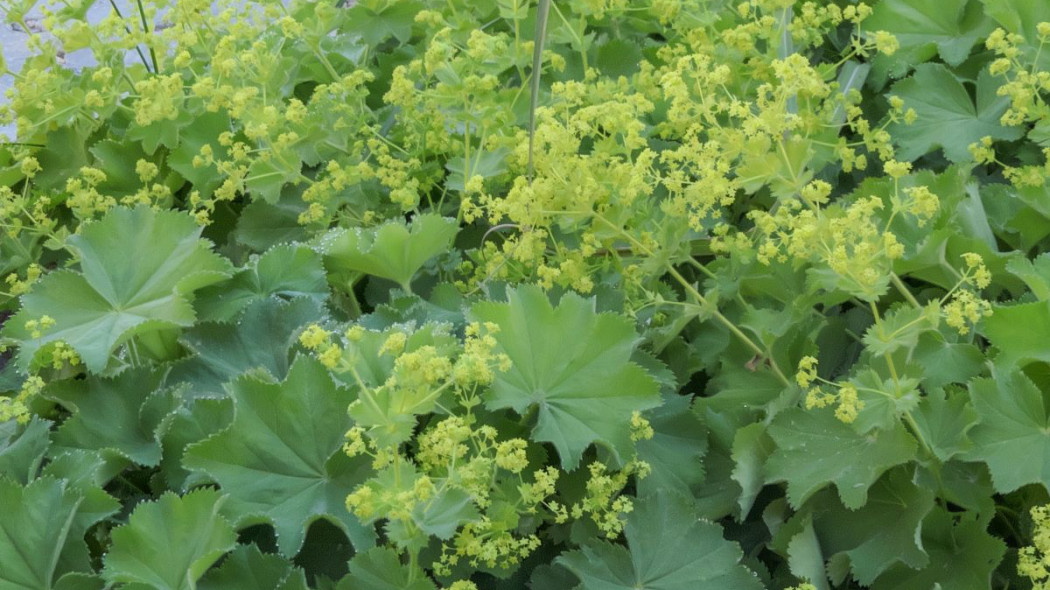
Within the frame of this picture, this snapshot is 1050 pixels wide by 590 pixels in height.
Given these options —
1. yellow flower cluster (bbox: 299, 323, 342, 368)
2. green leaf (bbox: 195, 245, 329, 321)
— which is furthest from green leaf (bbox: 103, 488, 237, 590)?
green leaf (bbox: 195, 245, 329, 321)

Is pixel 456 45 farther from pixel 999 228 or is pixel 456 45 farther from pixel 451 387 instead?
pixel 999 228

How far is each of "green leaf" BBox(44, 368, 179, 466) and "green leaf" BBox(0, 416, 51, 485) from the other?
0.07ft

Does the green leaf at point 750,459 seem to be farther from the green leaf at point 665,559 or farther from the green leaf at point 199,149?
the green leaf at point 199,149

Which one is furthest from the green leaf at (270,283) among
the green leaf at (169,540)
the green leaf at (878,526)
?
the green leaf at (878,526)

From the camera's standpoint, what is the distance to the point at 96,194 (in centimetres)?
166

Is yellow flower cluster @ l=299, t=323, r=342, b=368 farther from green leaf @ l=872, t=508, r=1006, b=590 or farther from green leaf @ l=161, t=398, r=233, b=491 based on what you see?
green leaf @ l=872, t=508, r=1006, b=590

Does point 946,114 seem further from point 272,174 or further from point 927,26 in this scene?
point 272,174

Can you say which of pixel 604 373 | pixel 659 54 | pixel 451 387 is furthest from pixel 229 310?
pixel 659 54

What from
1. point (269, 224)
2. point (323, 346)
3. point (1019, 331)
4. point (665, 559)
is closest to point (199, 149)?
point (269, 224)

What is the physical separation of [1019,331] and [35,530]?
1123 millimetres

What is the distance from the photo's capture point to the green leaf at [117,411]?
131 centimetres

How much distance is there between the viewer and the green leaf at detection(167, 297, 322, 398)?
1.39 meters

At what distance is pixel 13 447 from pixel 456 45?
2.84 ft

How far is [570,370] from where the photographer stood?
128 cm
